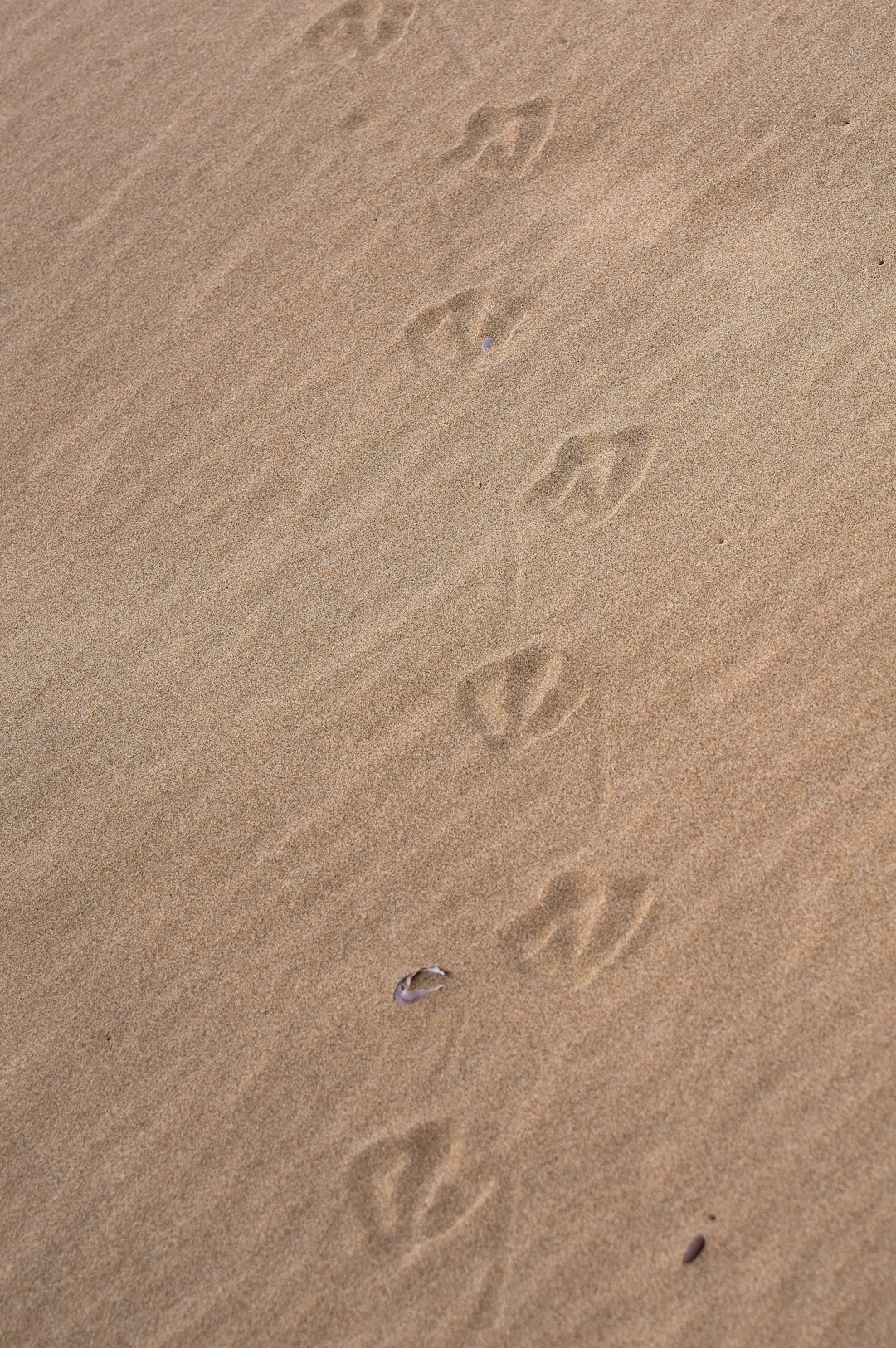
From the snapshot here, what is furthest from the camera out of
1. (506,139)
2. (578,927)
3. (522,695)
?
(506,139)

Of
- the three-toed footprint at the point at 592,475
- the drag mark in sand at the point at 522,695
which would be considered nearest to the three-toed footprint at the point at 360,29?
the three-toed footprint at the point at 592,475

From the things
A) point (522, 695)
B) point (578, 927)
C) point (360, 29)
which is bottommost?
point (578, 927)

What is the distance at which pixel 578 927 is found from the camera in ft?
6.79

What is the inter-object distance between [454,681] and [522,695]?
0.14 m

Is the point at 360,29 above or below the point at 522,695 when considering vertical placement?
above

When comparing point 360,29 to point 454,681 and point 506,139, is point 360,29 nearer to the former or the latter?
point 506,139

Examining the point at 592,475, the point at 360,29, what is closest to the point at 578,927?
the point at 592,475

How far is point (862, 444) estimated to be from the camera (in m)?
2.54

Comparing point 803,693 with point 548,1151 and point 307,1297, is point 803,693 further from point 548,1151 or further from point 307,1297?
point 307,1297

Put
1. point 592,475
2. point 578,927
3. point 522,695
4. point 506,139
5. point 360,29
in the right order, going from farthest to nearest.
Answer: point 360,29 < point 506,139 < point 592,475 < point 522,695 < point 578,927

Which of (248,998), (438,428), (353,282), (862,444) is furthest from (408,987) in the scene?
(353,282)

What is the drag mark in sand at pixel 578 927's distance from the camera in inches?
80.1

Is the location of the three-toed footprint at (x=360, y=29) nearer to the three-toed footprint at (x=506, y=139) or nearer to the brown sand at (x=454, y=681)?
the brown sand at (x=454, y=681)

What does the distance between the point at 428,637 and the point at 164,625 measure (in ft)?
1.82
